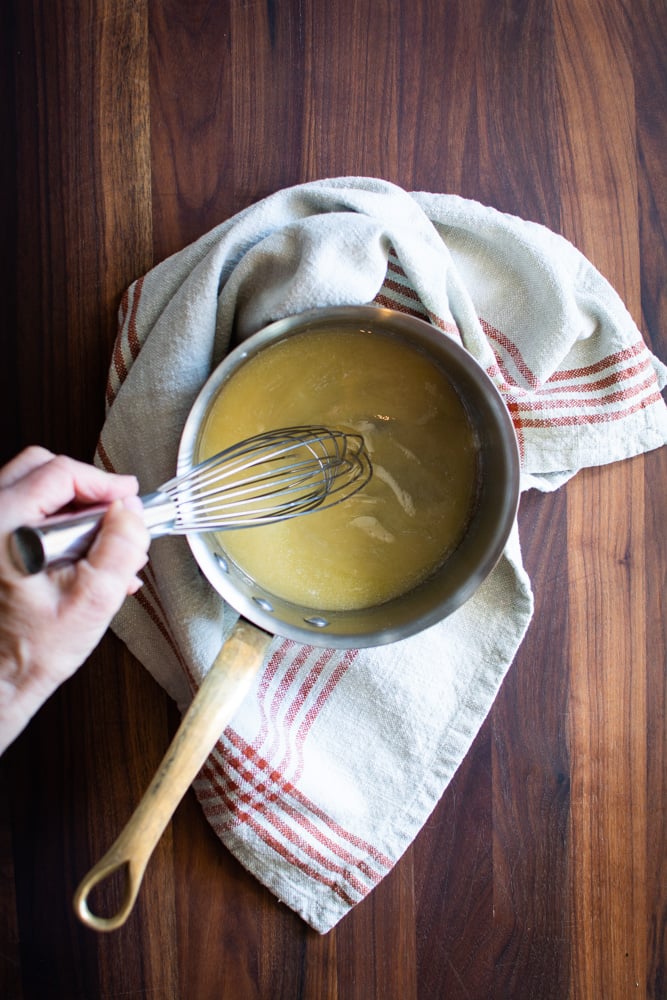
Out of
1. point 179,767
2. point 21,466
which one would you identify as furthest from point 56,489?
point 179,767

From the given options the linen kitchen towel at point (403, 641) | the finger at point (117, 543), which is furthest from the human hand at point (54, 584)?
the linen kitchen towel at point (403, 641)

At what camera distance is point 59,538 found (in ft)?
1.38

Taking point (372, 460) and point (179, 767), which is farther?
point (372, 460)

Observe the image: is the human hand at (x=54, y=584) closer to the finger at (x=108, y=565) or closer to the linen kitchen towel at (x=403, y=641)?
the finger at (x=108, y=565)

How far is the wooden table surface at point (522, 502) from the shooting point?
2.09 ft

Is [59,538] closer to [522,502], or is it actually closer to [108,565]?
[108,565]

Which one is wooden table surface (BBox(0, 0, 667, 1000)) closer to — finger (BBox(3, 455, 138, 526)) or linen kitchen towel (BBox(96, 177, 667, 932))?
linen kitchen towel (BBox(96, 177, 667, 932))

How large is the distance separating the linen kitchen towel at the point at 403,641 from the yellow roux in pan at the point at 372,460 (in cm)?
4

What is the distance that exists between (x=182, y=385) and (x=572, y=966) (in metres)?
0.59

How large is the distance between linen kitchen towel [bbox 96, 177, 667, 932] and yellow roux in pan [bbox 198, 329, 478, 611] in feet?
0.13

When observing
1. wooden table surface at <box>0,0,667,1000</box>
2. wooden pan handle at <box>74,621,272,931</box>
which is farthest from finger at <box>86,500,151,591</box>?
wooden table surface at <box>0,0,667,1000</box>

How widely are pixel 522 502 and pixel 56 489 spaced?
379 millimetres

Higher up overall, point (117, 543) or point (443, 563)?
point (117, 543)

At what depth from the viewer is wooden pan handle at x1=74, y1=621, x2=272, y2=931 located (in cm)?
44
